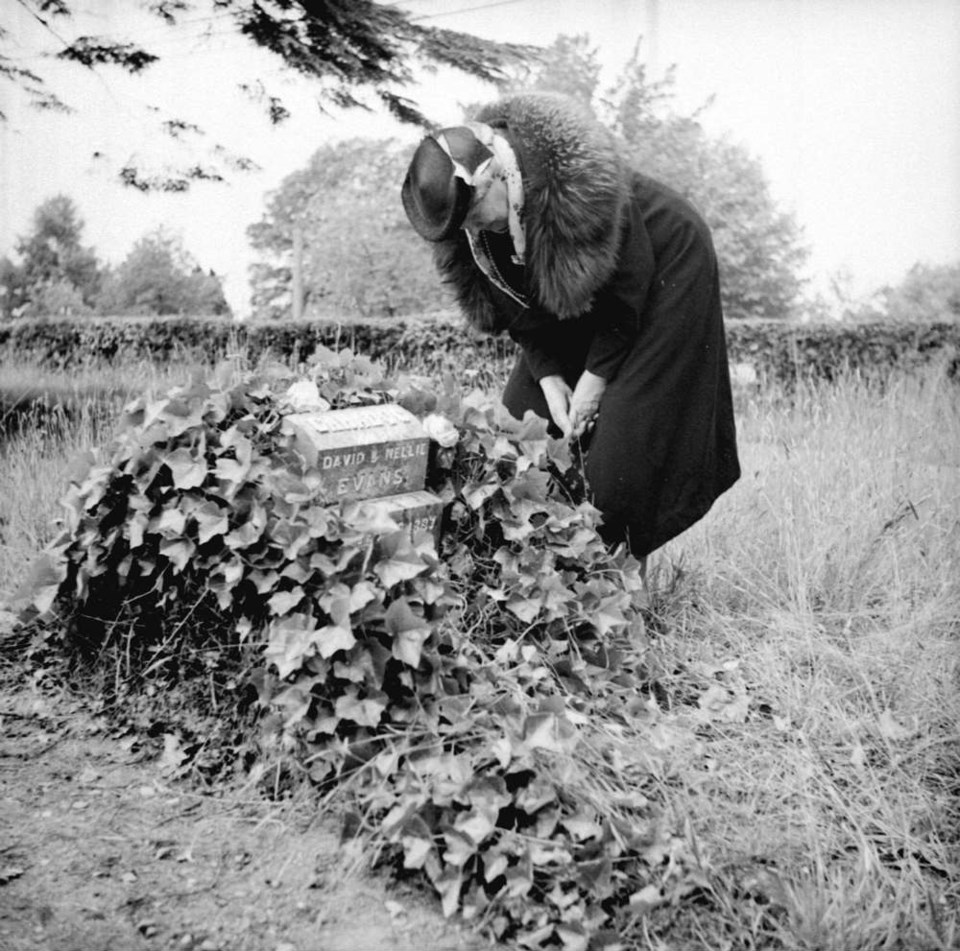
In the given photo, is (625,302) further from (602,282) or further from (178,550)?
(178,550)

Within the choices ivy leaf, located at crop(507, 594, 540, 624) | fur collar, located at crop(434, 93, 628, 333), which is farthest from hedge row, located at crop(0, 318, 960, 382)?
ivy leaf, located at crop(507, 594, 540, 624)

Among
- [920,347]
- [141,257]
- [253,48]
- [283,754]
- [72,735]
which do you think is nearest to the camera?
[283,754]

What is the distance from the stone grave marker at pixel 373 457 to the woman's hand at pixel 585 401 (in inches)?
20.5

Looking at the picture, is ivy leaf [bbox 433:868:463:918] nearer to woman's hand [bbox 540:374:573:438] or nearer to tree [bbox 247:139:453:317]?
woman's hand [bbox 540:374:573:438]

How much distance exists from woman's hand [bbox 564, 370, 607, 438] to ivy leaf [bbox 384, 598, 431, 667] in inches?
42.0

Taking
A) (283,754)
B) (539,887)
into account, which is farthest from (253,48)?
(539,887)

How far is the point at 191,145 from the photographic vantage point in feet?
17.9

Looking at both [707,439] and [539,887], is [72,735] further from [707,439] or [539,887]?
[707,439]

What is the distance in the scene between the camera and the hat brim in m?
2.37

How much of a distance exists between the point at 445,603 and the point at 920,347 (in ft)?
28.6

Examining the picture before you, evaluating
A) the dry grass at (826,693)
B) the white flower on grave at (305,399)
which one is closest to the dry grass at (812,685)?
the dry grass at (826,693)

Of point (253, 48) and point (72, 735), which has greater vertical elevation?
point (253, 48)

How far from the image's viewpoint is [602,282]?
2.45 metres

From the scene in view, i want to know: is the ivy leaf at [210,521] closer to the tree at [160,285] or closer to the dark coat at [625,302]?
the dark coat at [625,302]
